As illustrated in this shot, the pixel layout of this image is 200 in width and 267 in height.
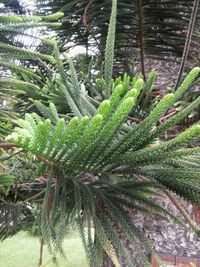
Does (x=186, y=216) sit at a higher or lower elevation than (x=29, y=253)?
higher

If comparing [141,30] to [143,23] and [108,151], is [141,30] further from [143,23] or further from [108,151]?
[108,151]

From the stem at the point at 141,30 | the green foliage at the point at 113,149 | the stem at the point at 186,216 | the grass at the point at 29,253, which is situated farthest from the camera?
the grass at the point at 29,253

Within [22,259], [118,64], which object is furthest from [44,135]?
[22,259]

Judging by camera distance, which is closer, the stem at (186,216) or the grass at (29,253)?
the stem at (186,216)

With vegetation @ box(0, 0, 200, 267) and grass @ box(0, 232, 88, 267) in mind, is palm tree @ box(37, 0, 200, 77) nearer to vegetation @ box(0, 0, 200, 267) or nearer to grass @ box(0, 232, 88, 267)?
vegetation @ box(0, 0, 200, 267)

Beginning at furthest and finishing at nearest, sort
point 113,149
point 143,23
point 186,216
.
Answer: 1. point 143,23
2. point 186,216
3. point 113,149

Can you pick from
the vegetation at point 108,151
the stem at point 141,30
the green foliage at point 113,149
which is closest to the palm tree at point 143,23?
the stem at point 141,30

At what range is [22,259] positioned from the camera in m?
6.88

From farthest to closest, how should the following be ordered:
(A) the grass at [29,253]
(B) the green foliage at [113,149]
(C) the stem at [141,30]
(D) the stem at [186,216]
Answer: (A) the grass at [29,253]
(C) the stem at [141,30]
(D) the stem at [186,216]
(B) the green foliage at [113,149]

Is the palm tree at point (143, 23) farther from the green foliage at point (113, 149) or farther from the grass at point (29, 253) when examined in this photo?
the grass at point (29, 253)

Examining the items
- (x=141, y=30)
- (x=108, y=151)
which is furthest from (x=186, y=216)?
(x=141, y=30)

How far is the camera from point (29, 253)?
726 cm

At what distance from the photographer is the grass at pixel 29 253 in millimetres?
6355

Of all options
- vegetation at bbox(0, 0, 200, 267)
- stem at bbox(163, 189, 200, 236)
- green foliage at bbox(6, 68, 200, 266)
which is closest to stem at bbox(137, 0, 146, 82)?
vegetation at bbox(0, 0, 200, 267)
